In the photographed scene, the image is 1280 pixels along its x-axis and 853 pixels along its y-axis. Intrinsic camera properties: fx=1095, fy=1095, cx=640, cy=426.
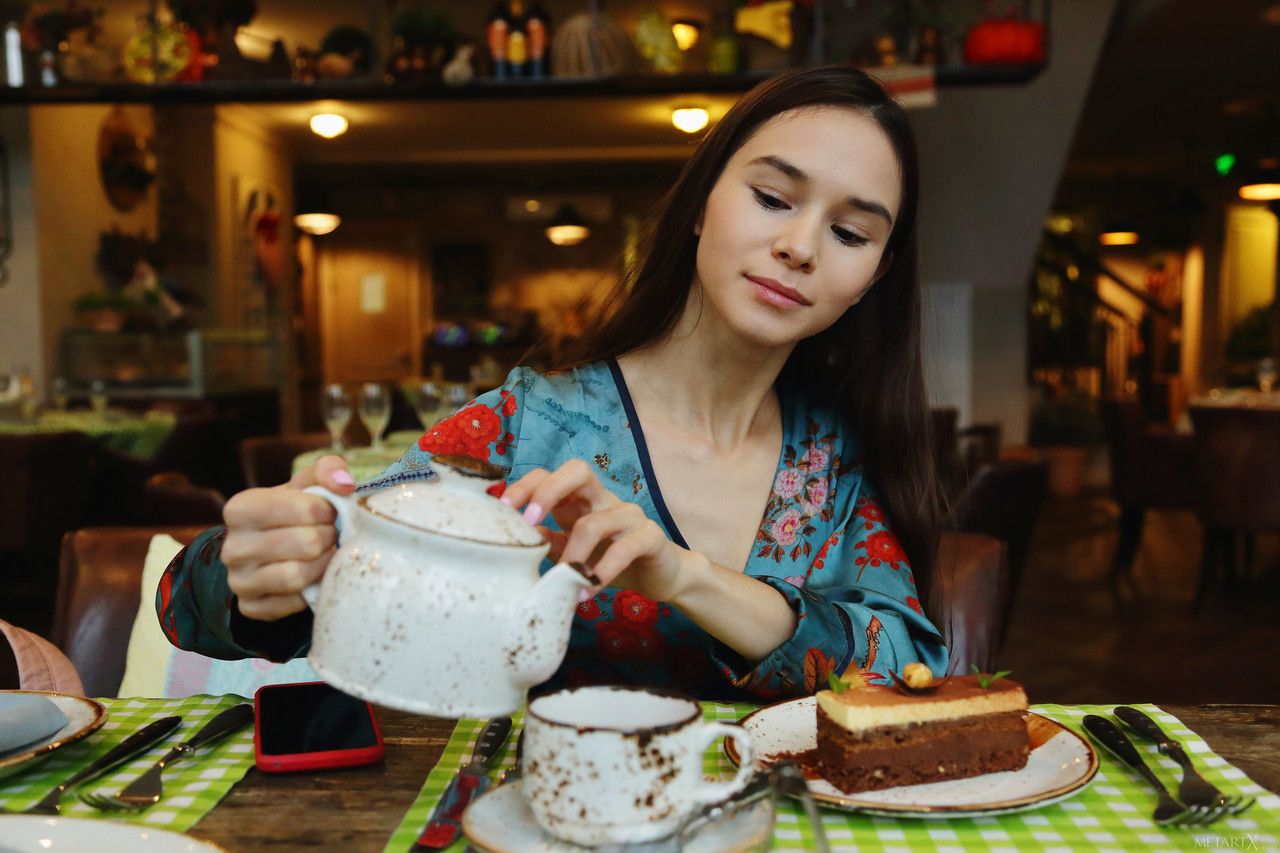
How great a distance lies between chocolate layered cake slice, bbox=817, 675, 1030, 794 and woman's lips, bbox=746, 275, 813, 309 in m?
0.47

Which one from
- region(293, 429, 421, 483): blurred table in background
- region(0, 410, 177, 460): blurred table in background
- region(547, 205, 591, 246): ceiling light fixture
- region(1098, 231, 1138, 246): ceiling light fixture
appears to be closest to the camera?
region(293, 429, 421, 483): blurred table in background

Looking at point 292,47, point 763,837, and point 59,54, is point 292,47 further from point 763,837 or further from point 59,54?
point 763,837

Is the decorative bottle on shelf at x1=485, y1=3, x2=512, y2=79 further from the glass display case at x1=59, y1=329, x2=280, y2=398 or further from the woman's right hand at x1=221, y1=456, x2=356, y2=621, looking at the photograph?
the woman's right hand at x1=221, y1=456, x2=356, y2=621

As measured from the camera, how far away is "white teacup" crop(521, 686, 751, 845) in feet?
2.15

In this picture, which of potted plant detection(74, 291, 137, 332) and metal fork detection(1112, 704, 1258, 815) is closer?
metal fork detection(1112, 704, 1258, 815)

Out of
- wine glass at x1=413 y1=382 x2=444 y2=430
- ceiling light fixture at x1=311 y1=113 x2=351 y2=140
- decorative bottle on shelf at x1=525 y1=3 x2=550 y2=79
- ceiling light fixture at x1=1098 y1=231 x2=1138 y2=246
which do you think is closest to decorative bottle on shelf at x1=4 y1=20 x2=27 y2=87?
ceiling light fixture at x1=311 y1=113 x2=351 y2=140

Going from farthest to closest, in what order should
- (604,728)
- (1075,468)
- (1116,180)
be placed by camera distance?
1. (1116,180)
2. (1075,468)
3. (604,728)

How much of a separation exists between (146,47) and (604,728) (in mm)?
6223

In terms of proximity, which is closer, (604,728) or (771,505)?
(604,728)

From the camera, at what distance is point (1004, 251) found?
24.4 ft

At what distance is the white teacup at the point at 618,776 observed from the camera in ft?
2.15

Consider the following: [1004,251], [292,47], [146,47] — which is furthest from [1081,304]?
[146,47]

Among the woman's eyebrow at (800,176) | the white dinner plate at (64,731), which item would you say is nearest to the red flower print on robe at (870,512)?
the woman's eyebrow at (800,176)

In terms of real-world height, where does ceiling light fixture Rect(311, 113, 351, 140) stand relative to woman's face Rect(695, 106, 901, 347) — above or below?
above
